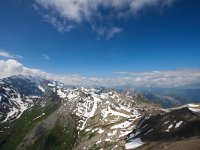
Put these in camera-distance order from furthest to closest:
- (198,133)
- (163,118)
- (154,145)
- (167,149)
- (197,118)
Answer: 1. (163,118)
2. (197,118)
3. (154,145)
4. (198,133)
5. (167,149)

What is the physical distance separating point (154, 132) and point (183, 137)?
34224 millimetres

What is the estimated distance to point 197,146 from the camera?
86750 mm

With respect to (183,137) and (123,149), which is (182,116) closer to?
(183,137)

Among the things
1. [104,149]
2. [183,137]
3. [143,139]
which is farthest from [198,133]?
[104,149]

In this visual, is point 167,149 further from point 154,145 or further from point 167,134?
point 167,134

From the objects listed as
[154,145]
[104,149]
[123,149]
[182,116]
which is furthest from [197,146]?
[104,149]

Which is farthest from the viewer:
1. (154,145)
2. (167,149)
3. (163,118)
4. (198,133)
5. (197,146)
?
(163,118)

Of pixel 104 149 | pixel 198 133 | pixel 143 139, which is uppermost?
pixel 198 133

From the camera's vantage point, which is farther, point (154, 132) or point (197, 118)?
point (154, 132)

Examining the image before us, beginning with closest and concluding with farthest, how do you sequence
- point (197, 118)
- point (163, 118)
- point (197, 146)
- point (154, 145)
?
point (197, 146) → point (154, 145) → point (197, 118) → point (163, 118)

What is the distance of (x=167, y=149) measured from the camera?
97.6 metres

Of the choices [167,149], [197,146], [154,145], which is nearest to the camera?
[197,146]

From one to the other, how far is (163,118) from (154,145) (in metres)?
49.4

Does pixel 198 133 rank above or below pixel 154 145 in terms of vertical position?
above
